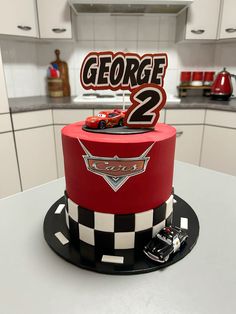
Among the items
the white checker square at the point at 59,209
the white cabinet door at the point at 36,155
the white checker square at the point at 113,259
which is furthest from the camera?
the white cabinet door at the point at 36,155

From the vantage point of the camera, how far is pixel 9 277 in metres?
0.46

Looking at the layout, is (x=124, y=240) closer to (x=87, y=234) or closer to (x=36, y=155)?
(x=87, y=234)

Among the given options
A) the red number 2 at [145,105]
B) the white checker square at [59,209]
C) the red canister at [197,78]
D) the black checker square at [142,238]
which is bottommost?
the white checker square at [59,209]

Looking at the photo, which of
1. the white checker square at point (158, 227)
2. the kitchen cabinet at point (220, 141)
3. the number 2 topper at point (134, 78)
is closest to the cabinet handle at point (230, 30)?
the kitchen cabinet at point (220, 141)

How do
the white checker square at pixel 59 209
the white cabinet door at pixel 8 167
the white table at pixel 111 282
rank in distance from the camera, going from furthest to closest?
the white cabinet door at pixel 8 167
the white checker square at pixel 59 209
the white table at pixel 111 282

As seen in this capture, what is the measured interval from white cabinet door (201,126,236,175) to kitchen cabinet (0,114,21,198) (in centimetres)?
156

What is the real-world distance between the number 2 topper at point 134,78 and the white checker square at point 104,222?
0.23 m

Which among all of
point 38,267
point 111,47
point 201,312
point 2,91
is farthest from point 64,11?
point 201,312

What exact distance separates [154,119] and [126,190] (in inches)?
7.6

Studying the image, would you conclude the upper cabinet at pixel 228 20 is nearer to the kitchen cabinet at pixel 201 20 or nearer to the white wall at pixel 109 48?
the kitchen cabinet at pixel 201 20

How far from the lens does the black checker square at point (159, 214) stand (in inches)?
21.6

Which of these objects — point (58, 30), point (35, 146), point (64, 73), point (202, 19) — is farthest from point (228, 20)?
point (35, 146)

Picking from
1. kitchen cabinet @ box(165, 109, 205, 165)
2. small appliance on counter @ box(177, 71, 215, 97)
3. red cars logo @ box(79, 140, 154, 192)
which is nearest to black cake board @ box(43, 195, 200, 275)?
red cars logo @ box(79, 140, 154, 192)

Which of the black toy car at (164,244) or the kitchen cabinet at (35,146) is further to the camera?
the kitchen cabinet at (35,146)
